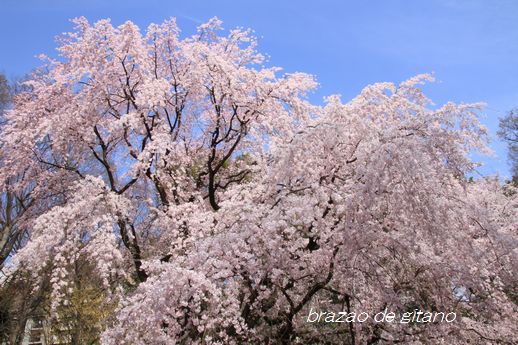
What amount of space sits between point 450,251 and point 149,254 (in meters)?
6.29

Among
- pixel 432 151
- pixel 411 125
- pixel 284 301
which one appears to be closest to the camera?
pixel 432 151

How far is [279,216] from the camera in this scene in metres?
5.43

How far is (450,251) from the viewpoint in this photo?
5.29 metres

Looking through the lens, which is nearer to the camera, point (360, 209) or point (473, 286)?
point (360, 209)

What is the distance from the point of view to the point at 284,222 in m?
5.18

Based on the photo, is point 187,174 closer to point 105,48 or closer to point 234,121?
point 234,121

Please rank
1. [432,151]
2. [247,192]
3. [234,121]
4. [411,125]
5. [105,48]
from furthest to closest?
[234,121] → [105,48] → [247,192] → [411,125] → [432,151]

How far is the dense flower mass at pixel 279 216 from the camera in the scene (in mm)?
5059

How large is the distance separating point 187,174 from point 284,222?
4.98 meters

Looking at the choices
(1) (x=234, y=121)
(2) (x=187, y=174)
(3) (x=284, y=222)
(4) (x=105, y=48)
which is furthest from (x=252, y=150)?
(3) (x=284, y=222)

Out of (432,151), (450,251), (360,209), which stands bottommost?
(450,251)

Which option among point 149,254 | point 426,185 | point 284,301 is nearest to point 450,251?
point 426,185

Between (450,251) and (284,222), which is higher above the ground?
(284,222)

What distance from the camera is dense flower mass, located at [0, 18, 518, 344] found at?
16.6ft
